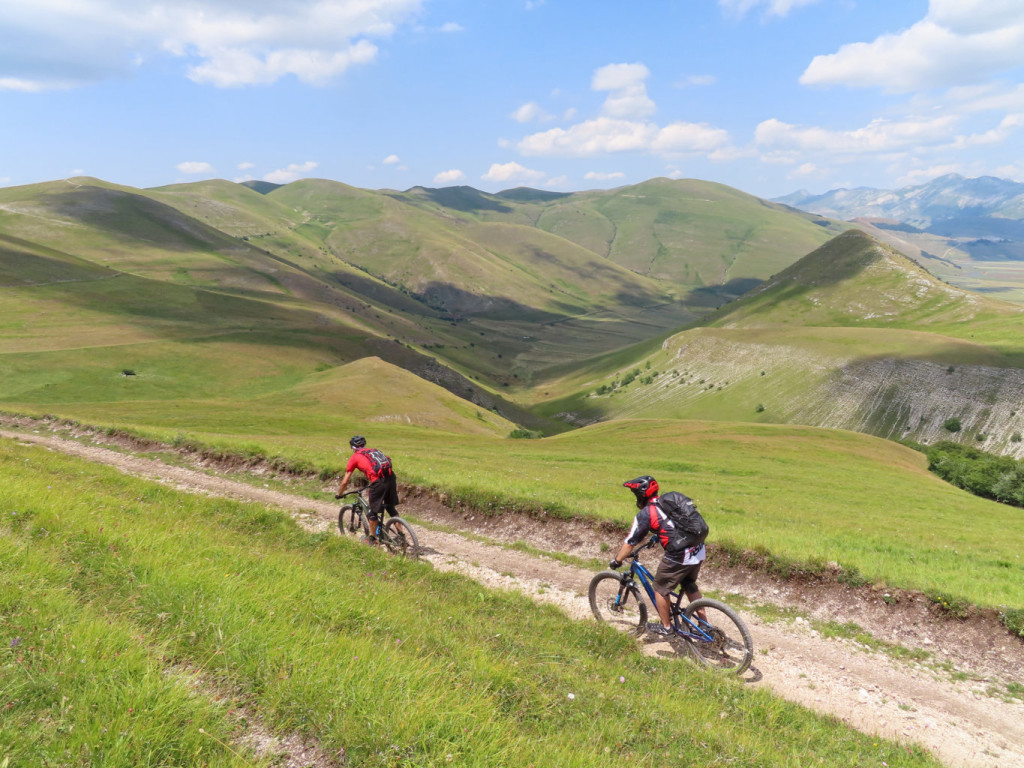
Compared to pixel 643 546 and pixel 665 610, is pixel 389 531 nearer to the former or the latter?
pixel 643 546

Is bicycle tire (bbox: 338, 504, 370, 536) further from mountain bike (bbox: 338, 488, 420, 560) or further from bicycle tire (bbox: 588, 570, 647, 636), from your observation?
bicycle tire (bbox: 588, 570, 647, 636)

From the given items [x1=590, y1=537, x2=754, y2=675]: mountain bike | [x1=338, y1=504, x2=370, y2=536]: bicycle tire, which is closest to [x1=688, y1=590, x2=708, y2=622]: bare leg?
[x1=590, y1=537, x2=754, y2=675]: mountain bike

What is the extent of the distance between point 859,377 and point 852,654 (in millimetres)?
139098

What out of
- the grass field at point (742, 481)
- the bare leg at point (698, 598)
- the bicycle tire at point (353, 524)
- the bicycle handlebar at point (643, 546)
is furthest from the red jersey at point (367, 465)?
the bare leg at point (698, 598)

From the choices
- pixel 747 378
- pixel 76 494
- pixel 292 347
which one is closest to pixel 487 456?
pixel 76 494

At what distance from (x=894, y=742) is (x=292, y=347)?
386 feet

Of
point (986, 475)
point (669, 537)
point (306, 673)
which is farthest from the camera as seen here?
point (986, 475)

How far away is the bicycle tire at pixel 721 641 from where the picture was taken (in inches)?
466

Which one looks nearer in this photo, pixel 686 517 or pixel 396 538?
pixel 686 517

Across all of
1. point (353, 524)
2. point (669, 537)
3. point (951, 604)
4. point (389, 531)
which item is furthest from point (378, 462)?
point (951, 604)

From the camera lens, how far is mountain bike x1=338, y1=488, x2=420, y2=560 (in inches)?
682

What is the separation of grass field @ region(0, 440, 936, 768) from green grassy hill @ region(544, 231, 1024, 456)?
130355 millimetres

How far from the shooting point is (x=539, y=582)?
55.4 ft

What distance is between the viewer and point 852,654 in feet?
45.1
